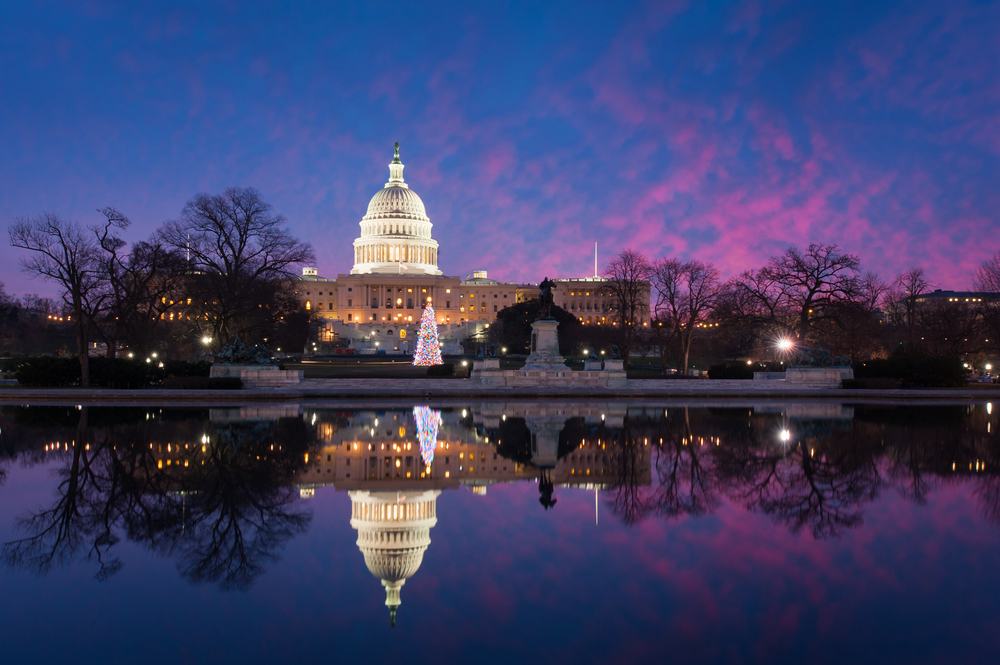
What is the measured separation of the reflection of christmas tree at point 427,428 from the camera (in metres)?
13.3

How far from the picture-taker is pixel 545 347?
3266 cm

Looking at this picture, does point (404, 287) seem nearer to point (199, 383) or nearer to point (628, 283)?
point (628, 283)

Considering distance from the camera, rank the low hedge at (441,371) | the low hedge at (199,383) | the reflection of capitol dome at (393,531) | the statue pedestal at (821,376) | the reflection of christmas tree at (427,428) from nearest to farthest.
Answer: the reflection of capitol dome at (393,531) → the reflection of christmas tree at (427,428) → the low hedge at (199,383) → the statue pedestal at (821,376) → the low hedge at (441,371)

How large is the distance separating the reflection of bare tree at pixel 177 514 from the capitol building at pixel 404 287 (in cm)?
11130

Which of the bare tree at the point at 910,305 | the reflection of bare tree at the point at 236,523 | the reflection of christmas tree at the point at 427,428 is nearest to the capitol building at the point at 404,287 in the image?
the bare tree at the point at 910,305

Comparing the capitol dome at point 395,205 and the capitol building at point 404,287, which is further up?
the capitol dome at point 395,205

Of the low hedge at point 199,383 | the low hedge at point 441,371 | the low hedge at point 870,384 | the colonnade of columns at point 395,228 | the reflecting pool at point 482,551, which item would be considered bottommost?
the reflecting pool at point 482,551

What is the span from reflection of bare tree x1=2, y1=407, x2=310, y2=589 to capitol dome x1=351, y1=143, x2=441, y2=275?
124094mm

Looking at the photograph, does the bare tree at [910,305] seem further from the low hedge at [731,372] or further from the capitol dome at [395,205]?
the capitol dome at [395,205]

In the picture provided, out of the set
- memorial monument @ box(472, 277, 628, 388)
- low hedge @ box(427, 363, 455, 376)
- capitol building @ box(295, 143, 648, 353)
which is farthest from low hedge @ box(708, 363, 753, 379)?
capitol building @ box(295, 143, 648, 353)

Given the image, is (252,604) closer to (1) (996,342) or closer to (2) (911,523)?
(2) (911,523)

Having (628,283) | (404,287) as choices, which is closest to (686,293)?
(628,283)

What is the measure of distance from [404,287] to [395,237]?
445 inches

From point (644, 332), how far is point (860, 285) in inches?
1391
